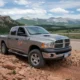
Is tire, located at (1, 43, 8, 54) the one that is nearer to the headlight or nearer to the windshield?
the windshield

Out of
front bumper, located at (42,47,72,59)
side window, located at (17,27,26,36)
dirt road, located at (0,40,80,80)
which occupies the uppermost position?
side window, located at (17,27,26,36)

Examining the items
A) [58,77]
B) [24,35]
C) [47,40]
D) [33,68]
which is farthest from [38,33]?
[58,77]

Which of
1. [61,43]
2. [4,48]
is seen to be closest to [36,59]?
[61,43]

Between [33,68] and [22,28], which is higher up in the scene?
[22,28]

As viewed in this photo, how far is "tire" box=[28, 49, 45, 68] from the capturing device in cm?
870

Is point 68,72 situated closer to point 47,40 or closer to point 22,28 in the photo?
point 47,40

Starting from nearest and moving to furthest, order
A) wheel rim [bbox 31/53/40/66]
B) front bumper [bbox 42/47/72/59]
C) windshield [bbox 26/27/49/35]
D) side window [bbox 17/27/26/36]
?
front bumper [bbox 42/47/72/59] < wheel rim [bbox 31/53/40/66] < windshield [bbox 26/27/49/35] < side window [bbox 17/27/26/36]

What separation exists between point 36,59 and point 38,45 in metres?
0.65

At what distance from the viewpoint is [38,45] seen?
28.8 feet

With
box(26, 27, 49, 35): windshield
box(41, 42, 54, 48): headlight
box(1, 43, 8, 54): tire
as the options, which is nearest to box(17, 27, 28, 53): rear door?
box(26, 27, 49, 35): windshield

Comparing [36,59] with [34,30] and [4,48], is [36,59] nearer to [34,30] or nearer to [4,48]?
[34,30]

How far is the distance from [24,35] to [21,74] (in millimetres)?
2709

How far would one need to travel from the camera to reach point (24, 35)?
9844 mm

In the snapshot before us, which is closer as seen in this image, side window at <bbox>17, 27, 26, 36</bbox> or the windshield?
the windshield
